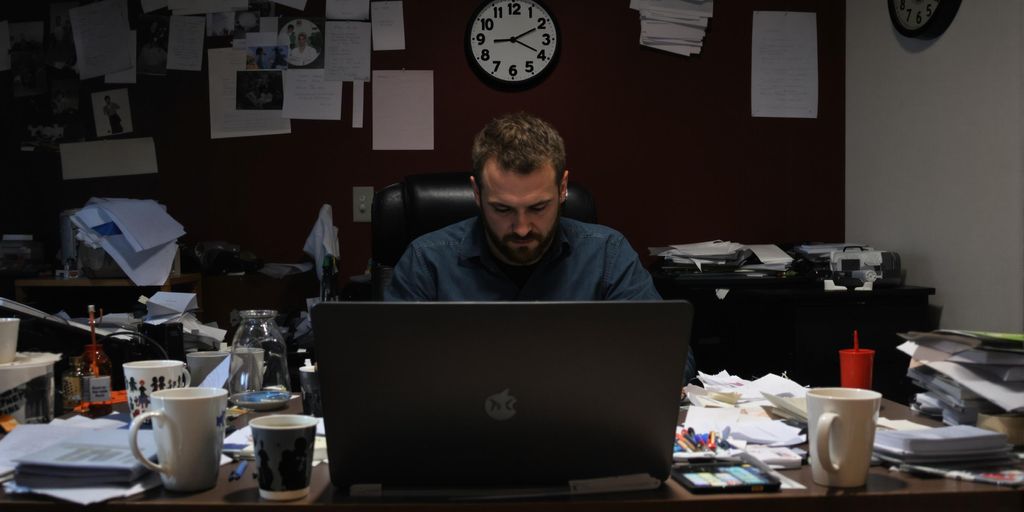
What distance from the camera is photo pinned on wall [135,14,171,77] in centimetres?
321

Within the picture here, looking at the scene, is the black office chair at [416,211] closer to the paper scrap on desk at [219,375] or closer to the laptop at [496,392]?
the paper scrap on desk at [219,375]

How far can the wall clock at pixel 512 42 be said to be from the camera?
3.17 meters

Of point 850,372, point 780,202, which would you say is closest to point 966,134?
point 780,202

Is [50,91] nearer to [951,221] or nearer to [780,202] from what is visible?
[780,202]

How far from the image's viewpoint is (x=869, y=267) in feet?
8.98

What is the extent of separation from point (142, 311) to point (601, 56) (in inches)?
69.2

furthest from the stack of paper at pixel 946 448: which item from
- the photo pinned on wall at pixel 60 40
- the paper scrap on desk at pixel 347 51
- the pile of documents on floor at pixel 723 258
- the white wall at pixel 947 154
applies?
the photo pinned on wall at pixel 60 40

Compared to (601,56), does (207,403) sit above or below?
below

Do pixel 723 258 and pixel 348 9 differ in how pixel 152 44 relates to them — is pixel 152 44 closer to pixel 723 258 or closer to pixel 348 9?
pixel 348 9

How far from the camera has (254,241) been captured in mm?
3230

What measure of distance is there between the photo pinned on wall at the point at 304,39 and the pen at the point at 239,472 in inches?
91.1

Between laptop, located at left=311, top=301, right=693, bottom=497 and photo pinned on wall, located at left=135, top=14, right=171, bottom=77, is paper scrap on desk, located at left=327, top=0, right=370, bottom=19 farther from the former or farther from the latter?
laptop, located at left=311, top=301, right=693, bottom=497

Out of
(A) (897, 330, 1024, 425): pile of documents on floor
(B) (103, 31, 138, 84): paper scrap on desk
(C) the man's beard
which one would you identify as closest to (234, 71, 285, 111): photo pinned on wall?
(B) (103, 31, 138, 84): paper scrap on desk

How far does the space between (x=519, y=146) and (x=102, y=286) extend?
1.78 meters
